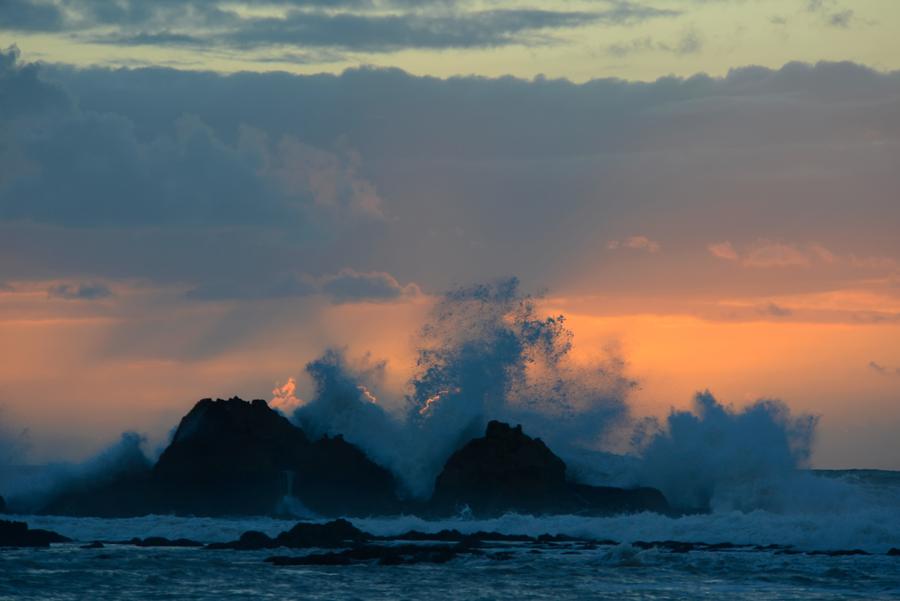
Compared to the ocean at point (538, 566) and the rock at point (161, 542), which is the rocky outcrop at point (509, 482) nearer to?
the ocean at point (538, 566)

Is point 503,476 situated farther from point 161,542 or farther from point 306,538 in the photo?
Answer: point 161,542

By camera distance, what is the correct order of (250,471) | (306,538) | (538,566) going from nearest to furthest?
1. (538,566)
2. (306,538)
3. (250,471)

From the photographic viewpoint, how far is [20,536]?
6844 centimetres

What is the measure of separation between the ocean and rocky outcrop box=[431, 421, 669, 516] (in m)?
2.05

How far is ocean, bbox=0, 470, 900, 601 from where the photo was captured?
51125 millimetres

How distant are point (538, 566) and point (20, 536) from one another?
24.3 metres

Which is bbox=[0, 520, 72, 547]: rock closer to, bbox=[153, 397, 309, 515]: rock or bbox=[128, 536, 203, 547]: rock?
bbox=[128, 536, 203, 547]: rock

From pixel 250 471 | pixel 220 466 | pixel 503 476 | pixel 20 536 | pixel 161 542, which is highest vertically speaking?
pixel 220 466

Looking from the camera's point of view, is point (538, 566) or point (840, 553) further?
point (840, 553)

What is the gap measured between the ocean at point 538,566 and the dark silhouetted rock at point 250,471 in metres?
7.21

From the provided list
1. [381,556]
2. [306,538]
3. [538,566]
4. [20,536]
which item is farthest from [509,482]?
[20,536]

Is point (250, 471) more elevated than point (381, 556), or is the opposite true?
point (250, 471)

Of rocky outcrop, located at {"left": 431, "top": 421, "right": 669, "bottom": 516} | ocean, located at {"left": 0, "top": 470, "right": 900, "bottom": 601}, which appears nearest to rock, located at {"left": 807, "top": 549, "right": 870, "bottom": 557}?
ocean, located at {"left": 0, "top": 470, "right": 900, "bottom": 601}

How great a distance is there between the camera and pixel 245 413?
3445 inches
